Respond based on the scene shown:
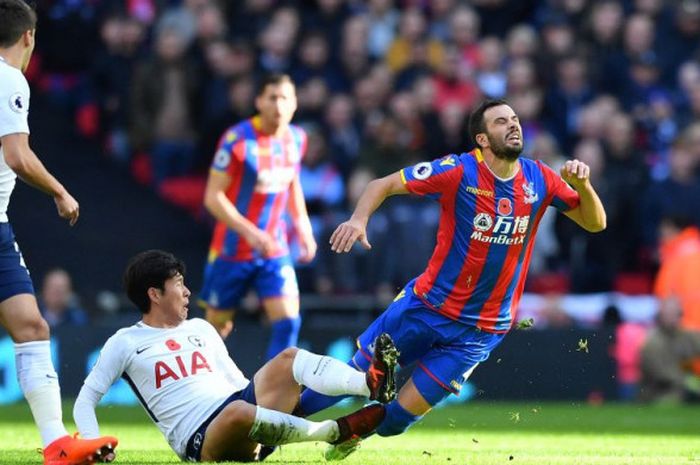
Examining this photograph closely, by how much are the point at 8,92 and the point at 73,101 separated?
10625 millimetres

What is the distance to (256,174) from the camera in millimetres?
12688

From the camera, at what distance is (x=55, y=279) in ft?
49.4

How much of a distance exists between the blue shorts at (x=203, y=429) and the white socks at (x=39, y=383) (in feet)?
2.35

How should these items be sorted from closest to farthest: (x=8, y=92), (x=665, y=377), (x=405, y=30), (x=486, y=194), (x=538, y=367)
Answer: (x=8, y=92), (x=486, y=194), (x=538, y=367), (x=665, y=377), (x=405, y=30)

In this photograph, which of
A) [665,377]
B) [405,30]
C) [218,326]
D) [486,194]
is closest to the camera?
[486,194]

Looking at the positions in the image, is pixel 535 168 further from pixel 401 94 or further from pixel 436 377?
pixel 401 94

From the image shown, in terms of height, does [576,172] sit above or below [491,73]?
below

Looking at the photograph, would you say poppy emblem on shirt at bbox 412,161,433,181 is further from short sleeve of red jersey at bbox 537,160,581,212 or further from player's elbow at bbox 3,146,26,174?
player's elbow at bbox 3,146,26,174

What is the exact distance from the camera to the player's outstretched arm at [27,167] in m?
7.86

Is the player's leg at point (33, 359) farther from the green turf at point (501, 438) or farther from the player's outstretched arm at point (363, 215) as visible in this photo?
the player's outstretched arm at point (363, 215)

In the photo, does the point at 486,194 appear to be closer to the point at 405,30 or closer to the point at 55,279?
the point at 55,279

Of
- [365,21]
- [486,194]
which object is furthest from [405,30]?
[486,194]

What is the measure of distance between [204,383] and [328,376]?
76 centimetres

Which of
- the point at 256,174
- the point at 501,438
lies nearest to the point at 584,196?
the point at 501,438
